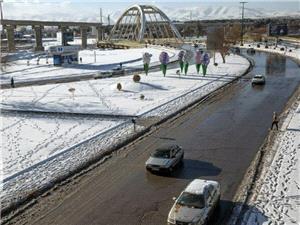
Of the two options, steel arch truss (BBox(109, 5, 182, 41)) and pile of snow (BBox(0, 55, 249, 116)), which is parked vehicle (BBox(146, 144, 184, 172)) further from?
steel arch truss (BBox(109, 5, 182, 41))

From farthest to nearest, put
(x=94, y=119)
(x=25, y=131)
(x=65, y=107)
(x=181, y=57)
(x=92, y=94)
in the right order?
(x=181, y=57)
(x=92, y=94)
(x=65, y=107)
(x=94, y=119)
(x=25, y=131)

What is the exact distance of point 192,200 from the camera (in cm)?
1546

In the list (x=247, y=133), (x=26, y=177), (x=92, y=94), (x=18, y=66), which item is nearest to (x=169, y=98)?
(x=92, y=94)

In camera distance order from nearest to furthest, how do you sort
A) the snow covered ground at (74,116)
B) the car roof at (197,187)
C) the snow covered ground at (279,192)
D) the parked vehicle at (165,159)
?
the snow covered ground at (279,192) < the car roof at (197,187) < the parked vehicle at (165,159) < the snow covered ground at (74,116)

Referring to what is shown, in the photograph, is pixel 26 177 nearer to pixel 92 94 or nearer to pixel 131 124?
pixel 131 124

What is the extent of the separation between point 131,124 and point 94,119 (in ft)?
10.3

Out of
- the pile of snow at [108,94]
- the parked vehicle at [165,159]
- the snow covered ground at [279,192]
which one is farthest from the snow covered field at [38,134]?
the snow covered ground at [279,192]

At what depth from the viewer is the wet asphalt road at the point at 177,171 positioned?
16269 millimetres

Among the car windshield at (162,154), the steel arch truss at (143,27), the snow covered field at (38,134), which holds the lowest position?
the snow covered field at (38,134)

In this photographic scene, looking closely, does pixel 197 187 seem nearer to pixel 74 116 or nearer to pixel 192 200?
pixel 192 200

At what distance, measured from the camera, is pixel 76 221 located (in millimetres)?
15742

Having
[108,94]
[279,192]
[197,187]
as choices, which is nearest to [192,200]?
[197,187]

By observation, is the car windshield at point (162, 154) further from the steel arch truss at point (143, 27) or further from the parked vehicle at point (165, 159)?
the steel arch truss at point (143, 27)

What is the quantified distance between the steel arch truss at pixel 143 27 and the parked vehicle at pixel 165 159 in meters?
99.7
